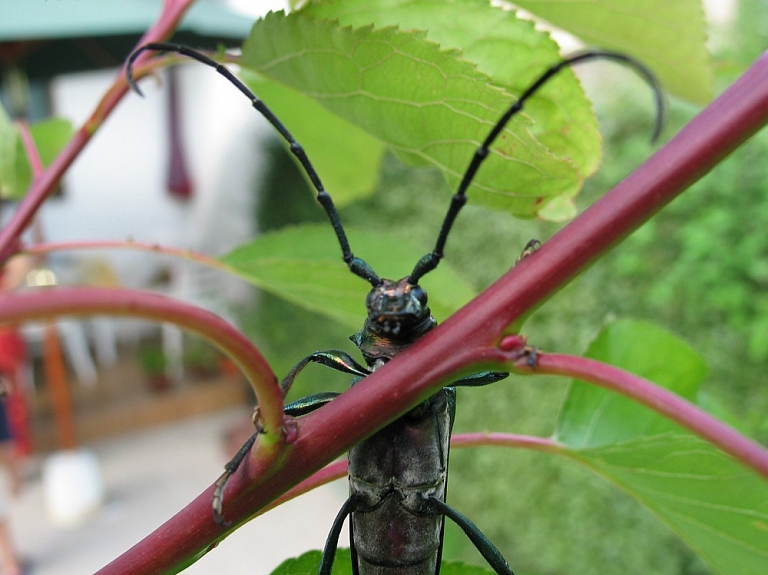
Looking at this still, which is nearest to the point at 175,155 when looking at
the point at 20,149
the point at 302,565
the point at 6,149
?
the point at 20,149

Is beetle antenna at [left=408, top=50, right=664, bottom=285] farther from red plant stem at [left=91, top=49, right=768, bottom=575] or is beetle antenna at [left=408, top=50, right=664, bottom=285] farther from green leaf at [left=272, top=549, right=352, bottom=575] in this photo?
green leaf at [left=272, top=549, right=352, bottom=575]

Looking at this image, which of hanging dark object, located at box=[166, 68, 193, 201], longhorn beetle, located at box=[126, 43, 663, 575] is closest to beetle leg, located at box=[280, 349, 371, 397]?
longhorn beetle, located at box=[126, 43, 663, 575]

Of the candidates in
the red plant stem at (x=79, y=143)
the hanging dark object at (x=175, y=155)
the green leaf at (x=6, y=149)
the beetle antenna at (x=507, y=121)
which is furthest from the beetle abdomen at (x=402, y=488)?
the hanging dark object at (x=175, y=155)

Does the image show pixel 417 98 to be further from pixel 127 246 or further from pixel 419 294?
pixel 127 246

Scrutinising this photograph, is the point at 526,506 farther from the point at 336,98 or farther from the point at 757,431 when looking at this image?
the point at 336,98

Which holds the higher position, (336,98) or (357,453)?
(336,98)

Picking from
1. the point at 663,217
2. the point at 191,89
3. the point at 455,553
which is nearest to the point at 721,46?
the point at 663,217
